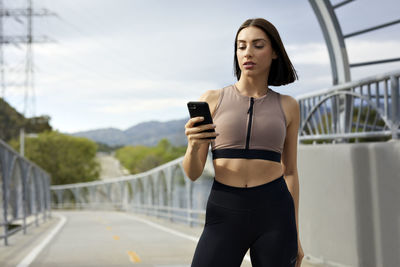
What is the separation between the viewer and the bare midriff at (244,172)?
2.99 metres

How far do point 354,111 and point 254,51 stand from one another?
575 cm

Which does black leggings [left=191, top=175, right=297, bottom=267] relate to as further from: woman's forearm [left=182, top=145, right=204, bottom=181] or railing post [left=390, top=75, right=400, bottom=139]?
railing post [left=390, top=75, right=400, bottom=139]

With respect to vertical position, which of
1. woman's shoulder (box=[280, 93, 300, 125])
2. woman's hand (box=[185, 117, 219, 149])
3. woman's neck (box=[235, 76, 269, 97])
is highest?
woman's neck (box=[235, 76, 269, 97])

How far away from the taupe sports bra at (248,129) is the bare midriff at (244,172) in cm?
3

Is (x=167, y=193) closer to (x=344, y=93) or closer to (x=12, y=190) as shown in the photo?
(x=12, y=190)

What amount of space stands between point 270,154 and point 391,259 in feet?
13.1

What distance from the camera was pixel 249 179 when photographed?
9.82 feet

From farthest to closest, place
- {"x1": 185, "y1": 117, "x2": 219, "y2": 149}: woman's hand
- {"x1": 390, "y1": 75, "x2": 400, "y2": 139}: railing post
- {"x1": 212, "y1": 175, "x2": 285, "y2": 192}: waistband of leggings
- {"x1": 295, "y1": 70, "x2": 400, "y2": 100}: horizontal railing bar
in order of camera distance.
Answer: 1. {"x1": 295, "y1": 70, "x2": 400, "y2": 100}: horizontal railing bar
2. {"x1": 390, "y1": 75, "x2": 400, "y2": 139}: railing post
3. {"x1": 212, "y1": 175, "x2": 285, "y2": 192}: waistband of leggings
4. {"x1": 185, "y1": 117, "x2": 219, "y2": 149}: woman's hand

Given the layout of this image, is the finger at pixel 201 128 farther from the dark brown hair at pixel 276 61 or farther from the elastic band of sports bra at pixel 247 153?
the dark brown hair at pixel 276 61

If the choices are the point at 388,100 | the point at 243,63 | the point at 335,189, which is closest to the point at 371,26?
the point at 388,100

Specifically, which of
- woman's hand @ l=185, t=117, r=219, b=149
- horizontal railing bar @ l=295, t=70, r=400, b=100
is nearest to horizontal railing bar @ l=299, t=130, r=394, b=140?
horizontal railing bar @ l=295, t=70, r=400, b=100

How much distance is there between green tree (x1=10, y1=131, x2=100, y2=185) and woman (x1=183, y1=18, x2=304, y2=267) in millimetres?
90326

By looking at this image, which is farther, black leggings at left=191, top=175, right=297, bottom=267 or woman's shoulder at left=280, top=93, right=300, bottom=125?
woman's shoulder at left=280, top=93, right=300, bottom=125

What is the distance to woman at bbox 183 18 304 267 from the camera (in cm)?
295
